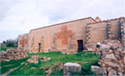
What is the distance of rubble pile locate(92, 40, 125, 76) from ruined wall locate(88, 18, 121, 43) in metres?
5.68

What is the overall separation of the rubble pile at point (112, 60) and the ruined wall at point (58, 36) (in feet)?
26.0

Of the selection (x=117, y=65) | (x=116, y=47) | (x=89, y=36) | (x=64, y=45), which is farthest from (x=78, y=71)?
(x=64, y=45)

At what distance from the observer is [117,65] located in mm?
6770

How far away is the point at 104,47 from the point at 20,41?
22207 mm

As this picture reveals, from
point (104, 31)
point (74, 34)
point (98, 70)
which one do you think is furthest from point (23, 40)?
point (98, 70)

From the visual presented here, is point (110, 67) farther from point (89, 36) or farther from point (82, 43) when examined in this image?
point (82, 43)

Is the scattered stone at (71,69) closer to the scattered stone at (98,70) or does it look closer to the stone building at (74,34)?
the scattered stone at (98,70)

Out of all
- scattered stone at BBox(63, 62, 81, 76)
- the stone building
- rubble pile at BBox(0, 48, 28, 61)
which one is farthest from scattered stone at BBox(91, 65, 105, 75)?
rubble pile at BBox(0, 48, 28, 61)

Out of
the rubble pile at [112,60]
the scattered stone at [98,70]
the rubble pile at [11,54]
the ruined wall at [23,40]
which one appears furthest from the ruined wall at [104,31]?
the ruined wall at [23,40]

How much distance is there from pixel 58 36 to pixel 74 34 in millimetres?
3118

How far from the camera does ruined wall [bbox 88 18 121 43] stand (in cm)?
1298

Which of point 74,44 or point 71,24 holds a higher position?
point 71,24

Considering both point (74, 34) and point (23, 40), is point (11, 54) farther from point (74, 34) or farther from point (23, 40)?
point (23, 40)

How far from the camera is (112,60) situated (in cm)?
701
